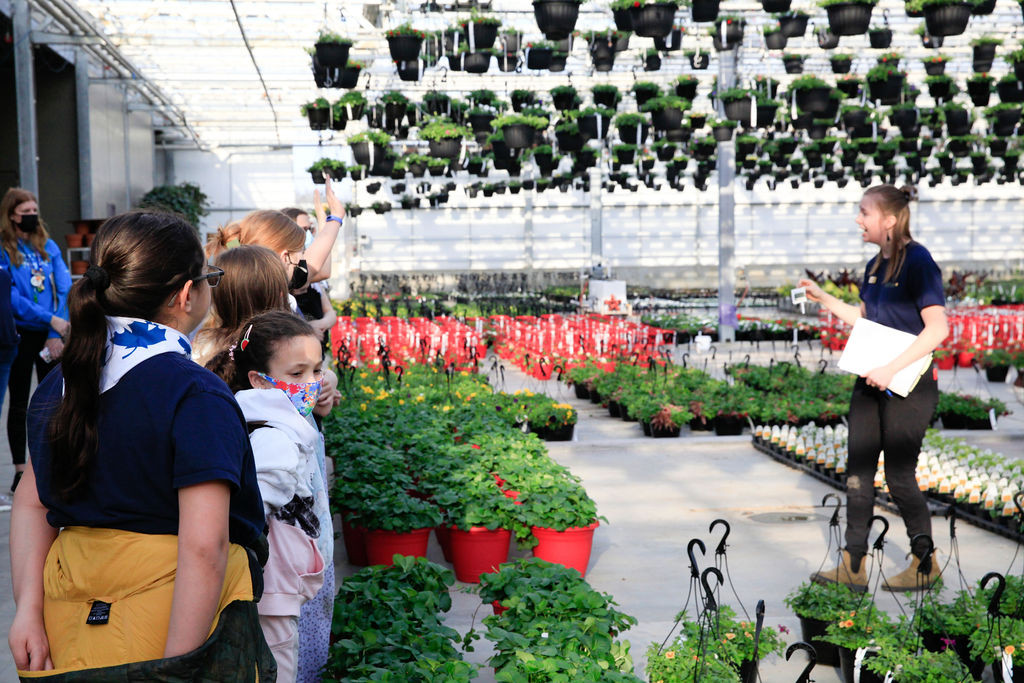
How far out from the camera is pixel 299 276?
3.34 m

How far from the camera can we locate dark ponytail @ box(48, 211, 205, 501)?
1.52 m

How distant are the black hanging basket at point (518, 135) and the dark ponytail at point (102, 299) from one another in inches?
463

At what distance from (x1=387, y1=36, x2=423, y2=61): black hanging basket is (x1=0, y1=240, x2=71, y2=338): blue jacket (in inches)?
233

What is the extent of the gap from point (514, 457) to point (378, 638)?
2.22 metres

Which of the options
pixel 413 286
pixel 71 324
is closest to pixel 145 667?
pixel 71 324

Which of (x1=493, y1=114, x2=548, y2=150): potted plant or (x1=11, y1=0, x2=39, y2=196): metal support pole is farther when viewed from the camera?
(x1=493, y1=114, x2=548, y2=150): potted plant

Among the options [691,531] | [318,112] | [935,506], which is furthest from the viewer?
[318,112]

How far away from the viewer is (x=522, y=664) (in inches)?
95.3

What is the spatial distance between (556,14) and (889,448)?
5.38 metres

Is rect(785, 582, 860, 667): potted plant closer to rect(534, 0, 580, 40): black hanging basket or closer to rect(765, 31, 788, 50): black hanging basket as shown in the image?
rect(534, 0, 580, 40): black hanging basket

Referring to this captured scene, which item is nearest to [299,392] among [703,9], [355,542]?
[355,542]

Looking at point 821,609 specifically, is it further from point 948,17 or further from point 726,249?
point 726,249

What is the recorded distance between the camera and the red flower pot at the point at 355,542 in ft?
14.3

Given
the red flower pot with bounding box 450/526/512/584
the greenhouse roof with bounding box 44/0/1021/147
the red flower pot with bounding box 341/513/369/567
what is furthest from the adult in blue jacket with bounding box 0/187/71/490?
the greenhouse roof with bounding box 44/0/1021/147
